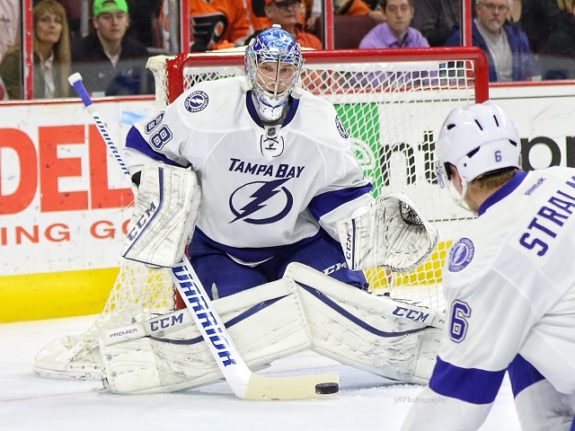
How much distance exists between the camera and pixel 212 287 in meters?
4.05

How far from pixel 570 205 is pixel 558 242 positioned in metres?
0.08

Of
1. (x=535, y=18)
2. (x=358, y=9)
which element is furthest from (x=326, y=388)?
(x=535, y=18)

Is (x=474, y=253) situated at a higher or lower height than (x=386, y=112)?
lower

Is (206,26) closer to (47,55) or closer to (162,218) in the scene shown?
(47,55)

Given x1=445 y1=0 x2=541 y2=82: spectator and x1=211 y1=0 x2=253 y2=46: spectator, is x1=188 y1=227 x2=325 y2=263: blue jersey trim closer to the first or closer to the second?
x1=211 y1=0 x2=253 y2=46: spectator

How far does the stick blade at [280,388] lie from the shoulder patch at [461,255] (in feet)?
4.92

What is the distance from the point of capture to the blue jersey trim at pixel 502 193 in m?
2.28

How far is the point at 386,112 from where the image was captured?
490cm

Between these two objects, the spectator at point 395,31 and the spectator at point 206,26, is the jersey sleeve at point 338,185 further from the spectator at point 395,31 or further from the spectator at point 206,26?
the spectator at point 395,31

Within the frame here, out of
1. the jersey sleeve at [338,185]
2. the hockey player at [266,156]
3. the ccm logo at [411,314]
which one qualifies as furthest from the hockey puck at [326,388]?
the jersey sleeve at [338,185]

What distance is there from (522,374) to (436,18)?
3.74 metres

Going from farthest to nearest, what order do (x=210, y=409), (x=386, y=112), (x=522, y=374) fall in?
(x=386, y=112)
(x=210, y=409)
(x=522, y=374)

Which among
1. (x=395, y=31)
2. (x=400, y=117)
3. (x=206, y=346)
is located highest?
(x=395, y=31)

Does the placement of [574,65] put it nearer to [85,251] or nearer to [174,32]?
[174,32]
